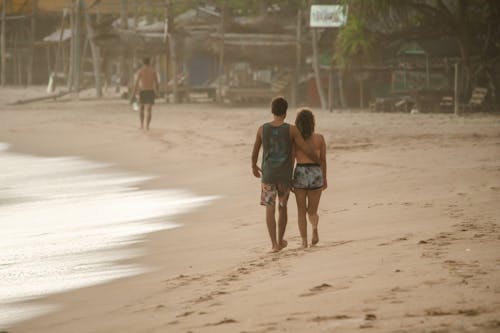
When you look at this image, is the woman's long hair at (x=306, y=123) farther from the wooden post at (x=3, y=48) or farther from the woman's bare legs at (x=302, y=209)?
the wooden post at (x=3, y=48)

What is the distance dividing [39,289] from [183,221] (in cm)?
369

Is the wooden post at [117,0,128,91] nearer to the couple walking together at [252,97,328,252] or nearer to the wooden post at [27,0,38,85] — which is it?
the wooden post at [27,0,38,85]

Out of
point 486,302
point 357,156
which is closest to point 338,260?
point 486,302

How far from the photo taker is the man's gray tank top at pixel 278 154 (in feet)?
27.8

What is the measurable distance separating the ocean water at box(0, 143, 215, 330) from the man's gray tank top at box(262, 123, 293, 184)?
4.08 ft

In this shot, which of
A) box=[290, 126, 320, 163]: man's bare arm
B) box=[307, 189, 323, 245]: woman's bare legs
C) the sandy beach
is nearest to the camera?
the sandy beach

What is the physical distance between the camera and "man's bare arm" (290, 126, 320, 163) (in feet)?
27.7

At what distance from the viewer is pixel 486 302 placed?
5.84m

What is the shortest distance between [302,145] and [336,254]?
0.88 meters

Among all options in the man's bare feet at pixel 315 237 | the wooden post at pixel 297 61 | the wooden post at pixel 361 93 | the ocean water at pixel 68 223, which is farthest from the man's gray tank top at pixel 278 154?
the wooden post at pixel 297 61

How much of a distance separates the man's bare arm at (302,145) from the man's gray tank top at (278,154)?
4 cm

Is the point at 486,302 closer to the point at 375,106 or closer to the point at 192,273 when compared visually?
the point at 192,273

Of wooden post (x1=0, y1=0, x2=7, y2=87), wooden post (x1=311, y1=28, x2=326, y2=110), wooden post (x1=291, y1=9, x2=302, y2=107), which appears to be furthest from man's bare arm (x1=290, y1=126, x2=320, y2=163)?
wooden post (x1=0, y1=0, x2=7, y2=87)

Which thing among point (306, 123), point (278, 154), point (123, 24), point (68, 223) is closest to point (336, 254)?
point (278, 154)
